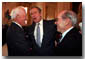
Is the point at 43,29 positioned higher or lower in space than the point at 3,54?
higher

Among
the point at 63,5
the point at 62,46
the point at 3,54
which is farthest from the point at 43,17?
the point at 3,54

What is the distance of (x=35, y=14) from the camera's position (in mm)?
3139

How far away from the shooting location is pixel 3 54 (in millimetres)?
3111

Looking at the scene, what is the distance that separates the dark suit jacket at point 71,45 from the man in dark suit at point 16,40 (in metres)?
0.62

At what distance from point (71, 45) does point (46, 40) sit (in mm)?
478

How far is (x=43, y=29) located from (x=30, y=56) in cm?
58

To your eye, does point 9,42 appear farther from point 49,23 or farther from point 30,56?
point 49,23

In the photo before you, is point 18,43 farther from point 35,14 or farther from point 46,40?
point 35,14

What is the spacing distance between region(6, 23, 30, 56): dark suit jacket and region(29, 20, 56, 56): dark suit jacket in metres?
0.15

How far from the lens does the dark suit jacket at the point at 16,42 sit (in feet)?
10.1

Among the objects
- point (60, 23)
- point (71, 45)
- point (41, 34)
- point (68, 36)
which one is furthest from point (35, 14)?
point (71, 45)

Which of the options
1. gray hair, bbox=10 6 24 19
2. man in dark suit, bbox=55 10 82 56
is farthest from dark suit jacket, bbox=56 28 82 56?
Result: gray hair, bbox=10 6 24 19

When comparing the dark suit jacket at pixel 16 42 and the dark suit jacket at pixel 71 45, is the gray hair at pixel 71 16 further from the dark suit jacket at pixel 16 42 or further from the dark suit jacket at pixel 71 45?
the dark suit jacket at pixel 16 42

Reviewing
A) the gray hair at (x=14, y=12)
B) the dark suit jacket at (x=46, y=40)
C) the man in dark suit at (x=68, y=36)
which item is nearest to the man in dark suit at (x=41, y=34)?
the dark suit jacket at (x=46, y=40)
